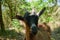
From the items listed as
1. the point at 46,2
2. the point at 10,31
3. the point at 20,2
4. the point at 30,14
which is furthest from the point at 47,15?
the point at 10,31

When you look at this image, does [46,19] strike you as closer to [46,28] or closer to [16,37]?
[46,28]

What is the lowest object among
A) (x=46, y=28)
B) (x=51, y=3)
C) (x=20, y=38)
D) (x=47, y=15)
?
(x=20, y=38)

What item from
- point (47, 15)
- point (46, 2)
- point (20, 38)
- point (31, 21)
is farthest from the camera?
point (20, 38)

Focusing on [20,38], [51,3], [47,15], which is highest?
[51,3]

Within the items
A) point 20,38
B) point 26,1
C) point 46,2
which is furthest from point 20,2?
point 20,38

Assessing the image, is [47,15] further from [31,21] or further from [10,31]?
[10,31]

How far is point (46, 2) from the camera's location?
5.05m

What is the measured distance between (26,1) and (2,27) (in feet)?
7.10

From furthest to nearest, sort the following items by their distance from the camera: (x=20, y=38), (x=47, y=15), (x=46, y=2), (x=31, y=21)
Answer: (x=20, y=38), (x=47, y=15), (x=46, y=2), (x=31, y=21)

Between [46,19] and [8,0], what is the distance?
1.20 meters

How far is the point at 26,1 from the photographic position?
5141 millimetres

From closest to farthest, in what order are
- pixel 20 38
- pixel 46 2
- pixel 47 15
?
pixel 46 2, pixel 47 15, pixel 20 38

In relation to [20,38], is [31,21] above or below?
above

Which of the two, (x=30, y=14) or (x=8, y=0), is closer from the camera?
(x=30, y=14)
